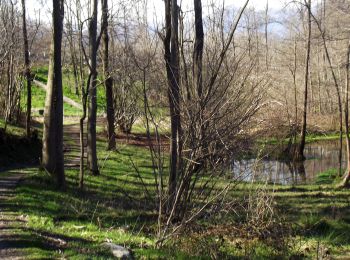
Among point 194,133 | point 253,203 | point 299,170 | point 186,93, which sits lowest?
point 299,170

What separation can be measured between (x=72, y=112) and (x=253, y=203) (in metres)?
Answer: 34.6

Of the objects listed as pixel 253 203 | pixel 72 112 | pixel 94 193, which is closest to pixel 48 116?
pixel 94 193

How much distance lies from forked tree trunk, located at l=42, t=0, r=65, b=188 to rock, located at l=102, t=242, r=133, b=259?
20.1ft

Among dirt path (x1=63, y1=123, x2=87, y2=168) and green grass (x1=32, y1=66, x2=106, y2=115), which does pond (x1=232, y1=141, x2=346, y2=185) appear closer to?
dirt path (x1=63, y1=123, x2=87, y2=168)

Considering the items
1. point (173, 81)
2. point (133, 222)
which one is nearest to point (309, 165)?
point (133, 222)

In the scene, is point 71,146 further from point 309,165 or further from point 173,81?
point 173,81

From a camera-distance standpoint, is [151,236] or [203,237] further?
[151,236]

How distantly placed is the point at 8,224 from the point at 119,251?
2662mm

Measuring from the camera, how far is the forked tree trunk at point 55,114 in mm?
12883

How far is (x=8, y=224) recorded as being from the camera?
8688 mm

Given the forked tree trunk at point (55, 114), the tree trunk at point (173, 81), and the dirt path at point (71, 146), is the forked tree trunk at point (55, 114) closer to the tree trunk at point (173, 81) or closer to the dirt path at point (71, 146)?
the tree trunk at point (173, 81)

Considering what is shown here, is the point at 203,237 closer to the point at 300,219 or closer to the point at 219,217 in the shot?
the point at 219,217

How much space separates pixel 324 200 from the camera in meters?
13.6

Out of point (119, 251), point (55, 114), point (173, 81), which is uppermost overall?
point (173, 81)
